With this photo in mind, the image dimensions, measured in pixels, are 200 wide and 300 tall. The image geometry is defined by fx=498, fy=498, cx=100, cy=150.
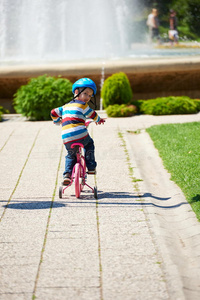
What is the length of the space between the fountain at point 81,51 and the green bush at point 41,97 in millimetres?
631

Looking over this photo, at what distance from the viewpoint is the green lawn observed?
6242 millimetres

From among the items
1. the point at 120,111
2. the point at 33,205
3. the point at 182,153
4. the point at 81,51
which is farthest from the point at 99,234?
the point at 81,51

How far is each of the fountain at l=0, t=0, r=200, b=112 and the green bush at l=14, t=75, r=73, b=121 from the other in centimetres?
63

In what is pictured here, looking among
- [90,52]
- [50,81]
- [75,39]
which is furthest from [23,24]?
[50,81]

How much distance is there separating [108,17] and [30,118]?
501 inches

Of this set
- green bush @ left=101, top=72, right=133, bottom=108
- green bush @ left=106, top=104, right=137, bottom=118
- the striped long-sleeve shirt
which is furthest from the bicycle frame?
green bush @ left=101, top=72, right=133, bottom=108

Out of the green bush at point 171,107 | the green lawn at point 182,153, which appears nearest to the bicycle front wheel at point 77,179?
the green lawn at point 182,153

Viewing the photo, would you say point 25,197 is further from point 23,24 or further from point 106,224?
point 23,24

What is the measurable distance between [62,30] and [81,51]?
7.51 feet

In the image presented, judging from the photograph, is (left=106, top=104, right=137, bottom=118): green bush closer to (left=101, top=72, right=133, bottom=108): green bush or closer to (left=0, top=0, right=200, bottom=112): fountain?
(left=101, top=72, right=133, bottom=108): green bush

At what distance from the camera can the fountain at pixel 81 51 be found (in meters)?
12.4

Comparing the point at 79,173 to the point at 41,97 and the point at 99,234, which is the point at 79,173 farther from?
the point at 41,97

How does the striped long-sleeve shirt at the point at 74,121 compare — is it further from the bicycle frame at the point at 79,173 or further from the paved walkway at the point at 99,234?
the paved walkway at the point at 99,234

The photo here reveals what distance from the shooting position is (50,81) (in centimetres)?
1184
